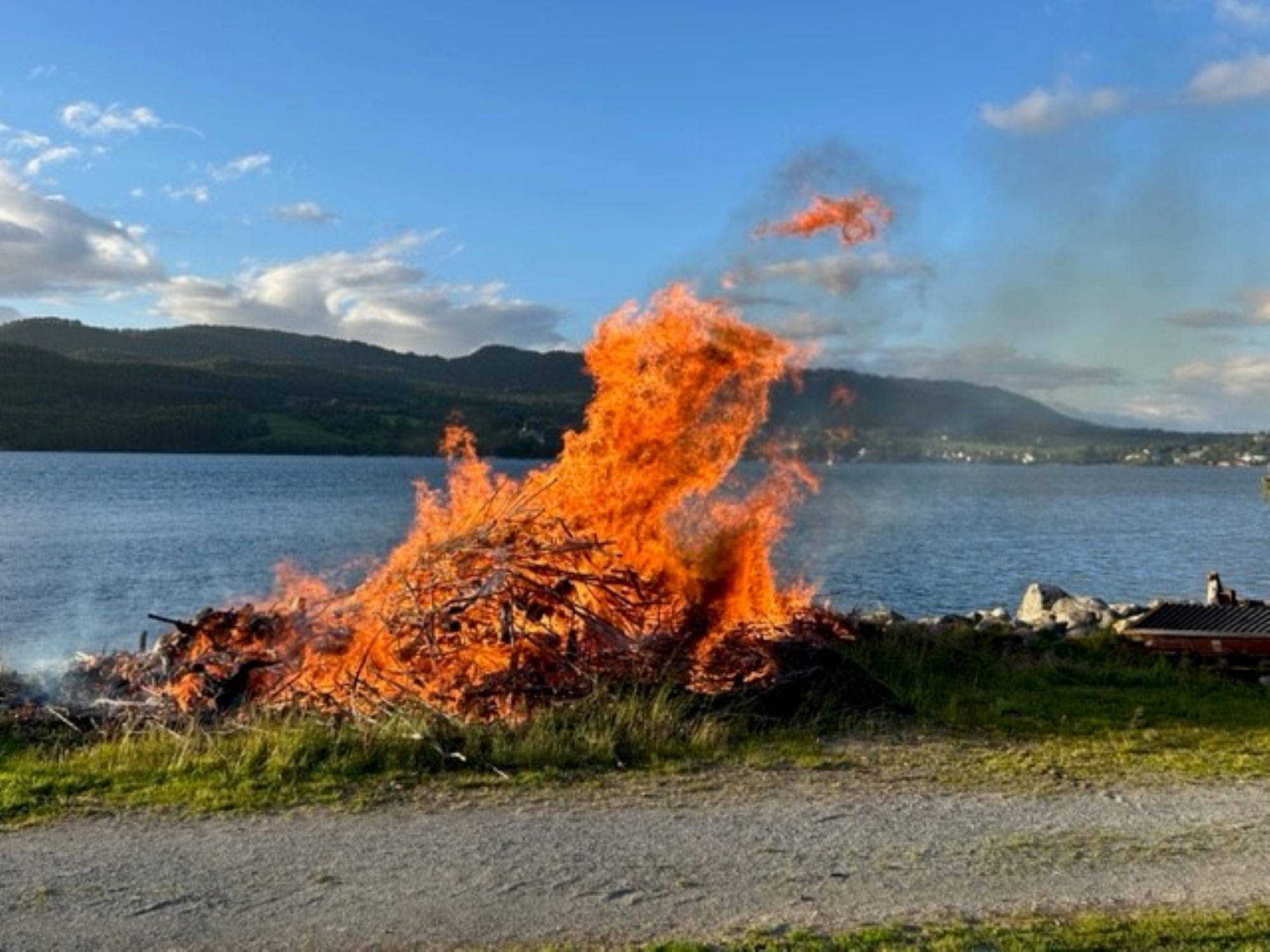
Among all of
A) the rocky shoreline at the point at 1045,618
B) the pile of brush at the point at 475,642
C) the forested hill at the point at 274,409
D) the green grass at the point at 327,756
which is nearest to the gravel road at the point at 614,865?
the green grass at the point at 327,756

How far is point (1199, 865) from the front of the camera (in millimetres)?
8070

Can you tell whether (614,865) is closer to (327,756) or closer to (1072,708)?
(327,756)

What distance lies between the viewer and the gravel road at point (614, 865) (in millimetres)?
6918

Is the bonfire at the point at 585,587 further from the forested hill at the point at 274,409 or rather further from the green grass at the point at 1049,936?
the forested hill at the point at 274,409

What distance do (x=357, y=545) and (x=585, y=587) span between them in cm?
4013

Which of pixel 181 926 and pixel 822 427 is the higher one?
pixel 822 427


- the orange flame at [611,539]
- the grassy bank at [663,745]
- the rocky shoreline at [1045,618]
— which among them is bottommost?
the rocky shoreline at [1045,618]

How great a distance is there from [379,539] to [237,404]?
105 meters

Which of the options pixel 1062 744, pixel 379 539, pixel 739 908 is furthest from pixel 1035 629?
pixel 379 539

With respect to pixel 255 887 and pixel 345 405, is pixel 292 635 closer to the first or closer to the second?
pixel 255 887

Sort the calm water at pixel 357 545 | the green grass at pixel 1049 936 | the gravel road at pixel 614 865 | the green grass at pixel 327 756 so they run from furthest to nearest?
the calm water at pixel 357 545 < the green grass at pixel 327 756 < the gravel road at pixel 614 865 < the green grass at pixel 1049 936

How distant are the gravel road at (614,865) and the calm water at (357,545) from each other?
13.1 m

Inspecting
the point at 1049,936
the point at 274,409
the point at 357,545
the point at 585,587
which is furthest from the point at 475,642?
the point at 274,409

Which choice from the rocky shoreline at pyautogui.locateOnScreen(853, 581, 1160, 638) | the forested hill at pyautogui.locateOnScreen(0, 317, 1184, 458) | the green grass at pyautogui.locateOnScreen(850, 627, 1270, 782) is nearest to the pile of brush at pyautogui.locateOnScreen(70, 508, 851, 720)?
the green grass at pyautogui.locateOnScreen(850, 627, 1270, 782)
